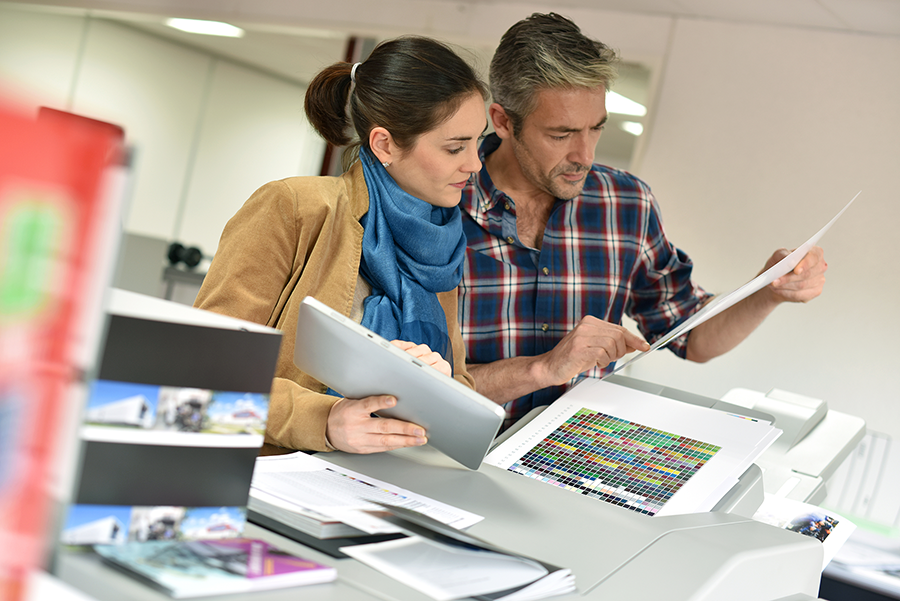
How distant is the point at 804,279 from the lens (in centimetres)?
155

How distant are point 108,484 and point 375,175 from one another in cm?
89

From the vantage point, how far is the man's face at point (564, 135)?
5.50 feet

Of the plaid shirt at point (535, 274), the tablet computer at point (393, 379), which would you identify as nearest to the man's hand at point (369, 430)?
the tablet computer at point (393, 379)

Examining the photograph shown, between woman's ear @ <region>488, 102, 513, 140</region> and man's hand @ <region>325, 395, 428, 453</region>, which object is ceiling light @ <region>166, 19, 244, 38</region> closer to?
woman's ear @ <region>488, 102, 513, 140</region>

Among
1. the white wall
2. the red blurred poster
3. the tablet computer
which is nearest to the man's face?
the tablet computer

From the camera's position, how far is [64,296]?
35 cm

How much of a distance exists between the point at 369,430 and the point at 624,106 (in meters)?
2.88

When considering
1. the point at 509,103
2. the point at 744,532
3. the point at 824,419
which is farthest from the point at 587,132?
the point at 744,532

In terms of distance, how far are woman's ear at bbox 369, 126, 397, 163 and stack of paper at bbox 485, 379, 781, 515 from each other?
525 millimetres

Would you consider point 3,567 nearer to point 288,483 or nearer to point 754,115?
point 288,483

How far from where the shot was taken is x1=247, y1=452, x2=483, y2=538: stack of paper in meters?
0.72

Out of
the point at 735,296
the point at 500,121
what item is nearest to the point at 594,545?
the point at 735,296

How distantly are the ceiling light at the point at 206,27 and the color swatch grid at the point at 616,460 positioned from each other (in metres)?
3.77

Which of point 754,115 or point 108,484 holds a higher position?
point 754,115
